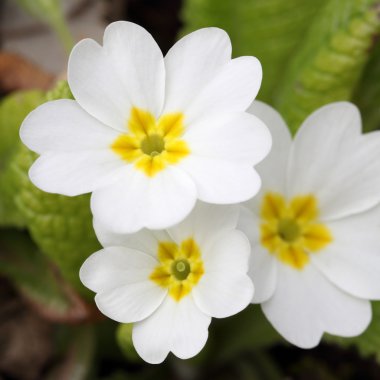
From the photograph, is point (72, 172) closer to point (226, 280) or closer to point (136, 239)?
point (136, 239)

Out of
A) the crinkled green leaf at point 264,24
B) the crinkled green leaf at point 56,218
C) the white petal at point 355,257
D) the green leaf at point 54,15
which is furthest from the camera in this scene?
the green leaf at point 54,15

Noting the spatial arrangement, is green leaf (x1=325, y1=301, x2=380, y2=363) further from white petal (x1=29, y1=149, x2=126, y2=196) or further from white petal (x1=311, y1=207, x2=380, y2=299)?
white petal (x1=29, y1=149, x2=126, y2=196)

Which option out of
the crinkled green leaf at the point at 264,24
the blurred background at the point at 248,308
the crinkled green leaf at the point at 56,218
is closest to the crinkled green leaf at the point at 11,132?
the blurred background at the point at 248,308

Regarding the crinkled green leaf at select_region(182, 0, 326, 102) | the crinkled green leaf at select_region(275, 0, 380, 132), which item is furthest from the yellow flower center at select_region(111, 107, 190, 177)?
the crinkled green leaf at select_region(182, 0, 326, 102)

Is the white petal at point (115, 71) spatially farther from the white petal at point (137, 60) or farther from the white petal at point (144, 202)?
the white petal at point (144, 202)

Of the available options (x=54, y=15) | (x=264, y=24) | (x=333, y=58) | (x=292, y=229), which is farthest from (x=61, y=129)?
(x=54, y=15)
